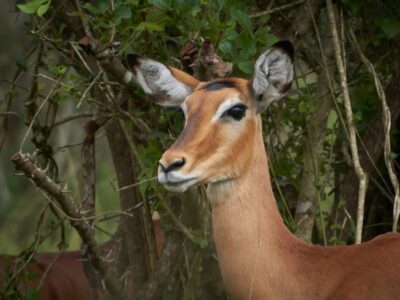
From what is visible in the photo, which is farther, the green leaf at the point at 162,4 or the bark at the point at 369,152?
the bark at the point at 369,152

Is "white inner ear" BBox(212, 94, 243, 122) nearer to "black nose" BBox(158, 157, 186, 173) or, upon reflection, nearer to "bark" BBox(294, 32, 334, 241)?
"black nose" BBox(158, 157, 186, 173)

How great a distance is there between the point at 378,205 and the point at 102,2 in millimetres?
A: 2287

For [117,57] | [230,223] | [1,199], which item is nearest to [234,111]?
[230,223]

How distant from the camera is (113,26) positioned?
536 cm

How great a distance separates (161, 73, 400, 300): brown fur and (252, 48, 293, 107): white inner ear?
10 cm

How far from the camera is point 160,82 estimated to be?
527cm

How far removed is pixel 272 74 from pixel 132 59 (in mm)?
625

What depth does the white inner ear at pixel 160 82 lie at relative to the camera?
5242 mm

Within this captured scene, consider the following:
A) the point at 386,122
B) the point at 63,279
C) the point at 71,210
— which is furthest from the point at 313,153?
the point at 63,279

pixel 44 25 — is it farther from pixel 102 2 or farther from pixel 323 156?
pixel 323 156

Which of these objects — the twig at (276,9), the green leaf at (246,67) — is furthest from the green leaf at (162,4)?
the twig at (276,9)

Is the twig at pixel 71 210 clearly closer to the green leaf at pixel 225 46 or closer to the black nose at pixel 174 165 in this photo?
the black nose at pixel 174 165

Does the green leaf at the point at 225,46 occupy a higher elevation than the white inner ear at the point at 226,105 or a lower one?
higher

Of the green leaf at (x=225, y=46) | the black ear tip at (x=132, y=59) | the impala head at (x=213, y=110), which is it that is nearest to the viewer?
the impala head at (x=213, y=110)
